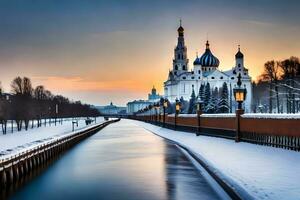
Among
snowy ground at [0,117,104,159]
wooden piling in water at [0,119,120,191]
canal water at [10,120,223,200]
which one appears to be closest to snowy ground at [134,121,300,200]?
canal water at [10,120,223,200]

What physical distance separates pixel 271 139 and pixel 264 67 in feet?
290

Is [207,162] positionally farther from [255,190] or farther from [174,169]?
[255,190]

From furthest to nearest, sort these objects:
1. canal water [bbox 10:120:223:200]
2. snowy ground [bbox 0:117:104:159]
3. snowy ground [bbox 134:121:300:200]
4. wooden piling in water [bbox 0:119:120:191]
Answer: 1. snowy ground [bbox 0:117:104:159]
2. wooden piling in water [bbox 0:119:120:191]
3. canal water [bbox 10:120:223:200]
4. snowy ground [bbox 134:121:300:200]

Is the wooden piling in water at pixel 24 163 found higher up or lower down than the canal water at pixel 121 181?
higher up

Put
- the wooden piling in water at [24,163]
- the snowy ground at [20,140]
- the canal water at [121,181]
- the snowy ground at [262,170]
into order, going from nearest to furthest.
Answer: the snowy ground at [262,170] < the canal water at [121,181] < the wooden piling in water at [24,163] < the snowy ground at [20,140]

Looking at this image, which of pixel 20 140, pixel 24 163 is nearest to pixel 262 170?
pixel 24 163

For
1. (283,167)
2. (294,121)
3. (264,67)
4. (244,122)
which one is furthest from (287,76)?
(283,167)

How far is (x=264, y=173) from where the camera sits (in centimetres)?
1681

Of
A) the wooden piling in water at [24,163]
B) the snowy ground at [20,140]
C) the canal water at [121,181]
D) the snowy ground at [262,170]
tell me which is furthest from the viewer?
the snowy ground at [20,140]

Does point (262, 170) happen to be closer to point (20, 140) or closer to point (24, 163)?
point (24, 163)

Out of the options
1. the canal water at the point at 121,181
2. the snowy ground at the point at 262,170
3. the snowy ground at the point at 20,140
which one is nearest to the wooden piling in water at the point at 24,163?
the canal water at the point at 121,181

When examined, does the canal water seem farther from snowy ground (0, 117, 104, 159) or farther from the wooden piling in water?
snowy ground (0, 117, 104, 159)

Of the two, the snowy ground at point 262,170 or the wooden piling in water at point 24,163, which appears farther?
→ the wooden piling in water at point 24,163

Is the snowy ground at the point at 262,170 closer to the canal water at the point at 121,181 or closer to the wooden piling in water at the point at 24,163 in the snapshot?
the canal water at the point at 121,181
